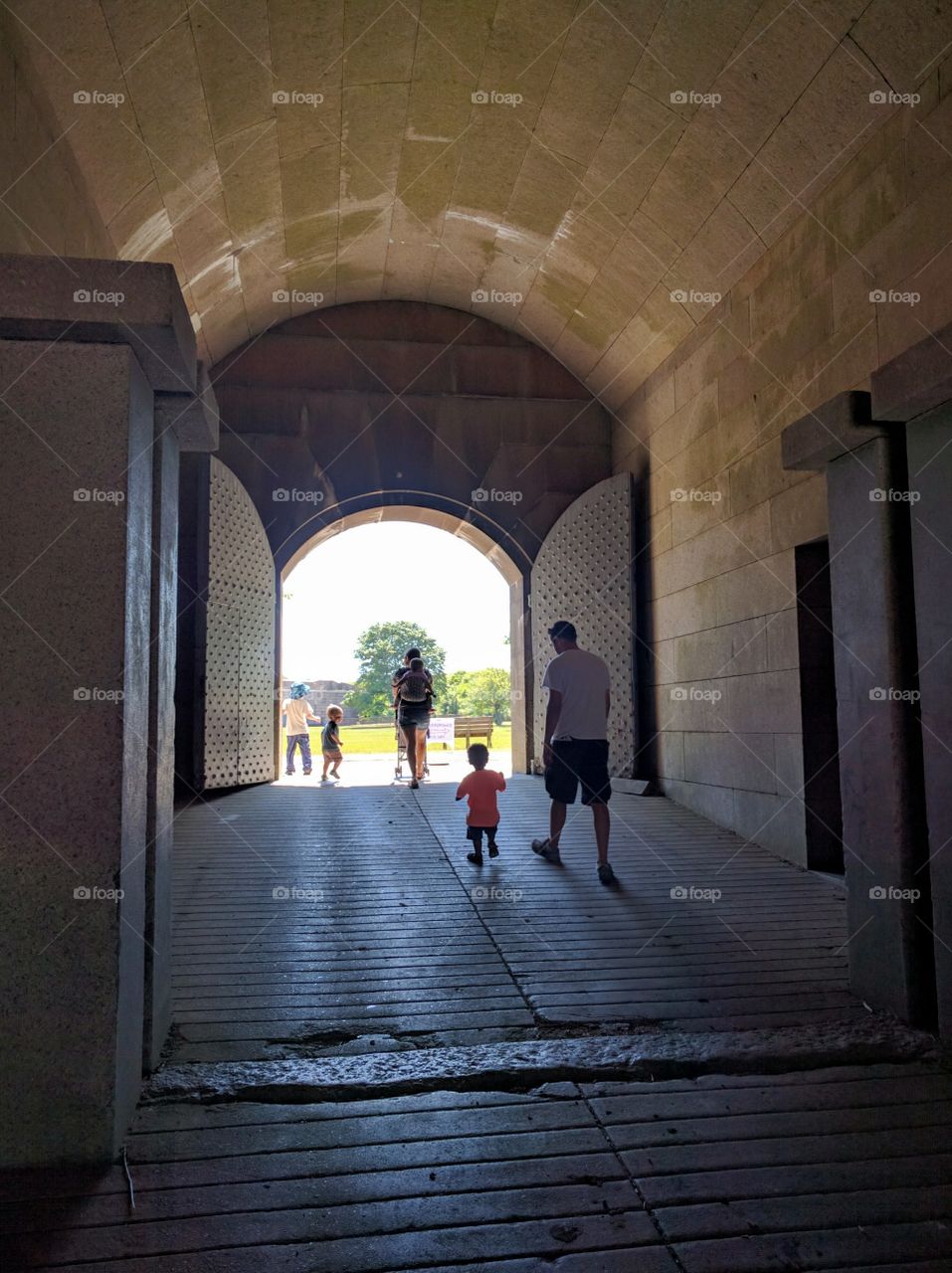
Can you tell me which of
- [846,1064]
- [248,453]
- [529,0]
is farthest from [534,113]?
[846,1064]

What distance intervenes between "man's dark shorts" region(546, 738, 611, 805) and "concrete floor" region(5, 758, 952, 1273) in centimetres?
82

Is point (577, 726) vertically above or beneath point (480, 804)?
above

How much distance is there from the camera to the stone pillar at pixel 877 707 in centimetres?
332

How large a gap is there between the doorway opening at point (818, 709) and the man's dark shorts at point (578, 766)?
1.52 m

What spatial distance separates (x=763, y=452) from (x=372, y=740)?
24.1m

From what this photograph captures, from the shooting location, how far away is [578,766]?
575 cm

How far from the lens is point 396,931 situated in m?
4.53

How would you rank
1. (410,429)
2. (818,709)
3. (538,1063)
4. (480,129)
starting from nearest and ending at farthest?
(538,1063), (818,709), (480,129), (410,429)

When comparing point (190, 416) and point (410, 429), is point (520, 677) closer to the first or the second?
point (410, 429)

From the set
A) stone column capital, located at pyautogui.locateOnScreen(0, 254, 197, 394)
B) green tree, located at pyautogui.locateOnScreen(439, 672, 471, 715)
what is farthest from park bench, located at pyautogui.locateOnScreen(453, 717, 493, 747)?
green tree, located at pyautogui.locateOnScreen(439, 672, 471, 715)

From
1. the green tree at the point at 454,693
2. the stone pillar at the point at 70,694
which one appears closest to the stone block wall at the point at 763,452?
the stone pillar at the point at 70,694

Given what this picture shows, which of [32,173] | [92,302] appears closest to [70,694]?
[92,302]

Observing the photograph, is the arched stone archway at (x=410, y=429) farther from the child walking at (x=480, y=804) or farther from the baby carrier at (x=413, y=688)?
the child walking at (x=480, y=804)

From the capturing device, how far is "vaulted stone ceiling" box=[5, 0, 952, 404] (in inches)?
205
